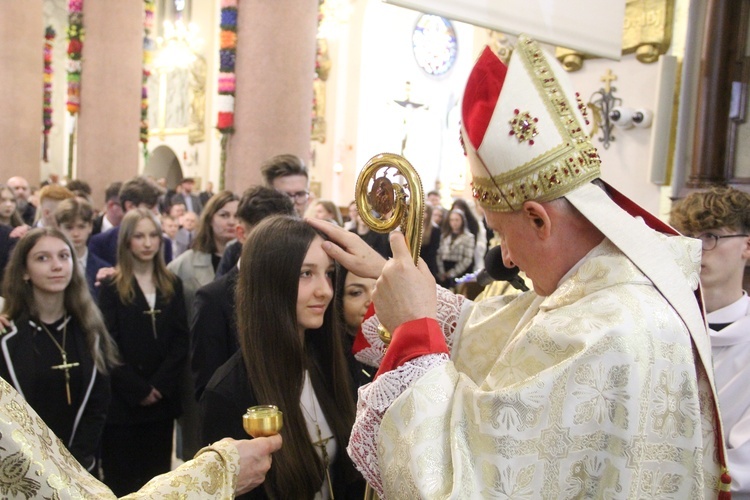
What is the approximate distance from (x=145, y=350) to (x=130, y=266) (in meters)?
0.48

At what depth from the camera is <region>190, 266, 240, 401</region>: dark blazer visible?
3135 mm

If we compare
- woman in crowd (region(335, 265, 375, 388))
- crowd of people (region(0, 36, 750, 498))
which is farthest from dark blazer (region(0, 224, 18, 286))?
crowd of people (region(0, 36, 750, 498))

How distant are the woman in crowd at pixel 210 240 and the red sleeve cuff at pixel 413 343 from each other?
3102 millimetres

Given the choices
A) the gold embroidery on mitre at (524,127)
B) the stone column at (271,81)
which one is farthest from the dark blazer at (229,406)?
the stone column at (271,81)

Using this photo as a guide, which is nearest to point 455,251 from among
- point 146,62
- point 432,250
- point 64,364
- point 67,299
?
point 432,250

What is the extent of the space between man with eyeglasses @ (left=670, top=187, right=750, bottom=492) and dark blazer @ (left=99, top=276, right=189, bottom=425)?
8.83ft

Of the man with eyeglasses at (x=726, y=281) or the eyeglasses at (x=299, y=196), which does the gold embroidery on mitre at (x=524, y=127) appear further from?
the eyeglasses at (x=299, y=196)

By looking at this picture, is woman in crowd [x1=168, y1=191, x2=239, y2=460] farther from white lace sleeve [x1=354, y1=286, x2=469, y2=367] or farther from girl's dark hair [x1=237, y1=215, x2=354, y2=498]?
white lace sleeve [x1=354, y1=286, x2=469, y2=367]

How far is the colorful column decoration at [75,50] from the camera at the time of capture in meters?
9.45

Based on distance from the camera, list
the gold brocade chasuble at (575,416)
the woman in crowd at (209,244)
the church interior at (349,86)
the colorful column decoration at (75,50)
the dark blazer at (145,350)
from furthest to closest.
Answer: the colorful column decoration at (75,50) → the church interior at (349,86) → the woman in crowd at (209,244) → the dark blazer at (145,350) → the gold brocade chasuble at (575,416)

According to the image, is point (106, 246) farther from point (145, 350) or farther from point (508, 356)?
point (508, 356)

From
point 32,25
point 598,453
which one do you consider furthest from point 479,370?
point 32,25

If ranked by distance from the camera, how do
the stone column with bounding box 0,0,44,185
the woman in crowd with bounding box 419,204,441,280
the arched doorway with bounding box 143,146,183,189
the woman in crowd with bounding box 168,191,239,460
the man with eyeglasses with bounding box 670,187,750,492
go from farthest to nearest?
1. the arched doorway with bounding box 143,146,183,189
2. the stone column with bounding box 0,0,44,185
3. the woman in crowd with bounding box 419,204,441,280
4. the woman in crowd with bounding box 168,191,239,460
5. the man with eyeglasses with bounding box 670,187,750,492

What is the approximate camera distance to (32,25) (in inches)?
404
